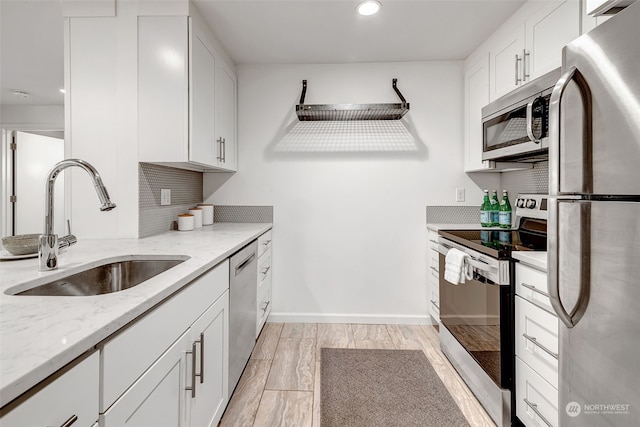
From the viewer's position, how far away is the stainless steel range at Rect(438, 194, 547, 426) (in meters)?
1.50

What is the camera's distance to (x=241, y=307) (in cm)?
184

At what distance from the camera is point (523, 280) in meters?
1.43

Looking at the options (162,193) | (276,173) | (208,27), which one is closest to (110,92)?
(162,193)

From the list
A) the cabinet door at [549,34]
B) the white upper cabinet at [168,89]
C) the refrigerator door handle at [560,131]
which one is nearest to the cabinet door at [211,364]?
the white upper cabinet at [168,89]

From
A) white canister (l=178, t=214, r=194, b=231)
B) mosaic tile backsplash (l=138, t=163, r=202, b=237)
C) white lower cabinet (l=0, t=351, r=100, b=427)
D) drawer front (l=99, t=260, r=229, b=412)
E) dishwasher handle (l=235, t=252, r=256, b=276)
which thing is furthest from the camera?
white canister (l=178, t=214, r=194, b=231)

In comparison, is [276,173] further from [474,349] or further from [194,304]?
[474,349]

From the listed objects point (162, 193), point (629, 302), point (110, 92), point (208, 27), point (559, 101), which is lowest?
point (629, 302)

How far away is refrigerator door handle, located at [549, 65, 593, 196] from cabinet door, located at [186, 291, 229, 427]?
4.29 feet

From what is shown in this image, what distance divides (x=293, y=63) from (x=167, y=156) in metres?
1.56

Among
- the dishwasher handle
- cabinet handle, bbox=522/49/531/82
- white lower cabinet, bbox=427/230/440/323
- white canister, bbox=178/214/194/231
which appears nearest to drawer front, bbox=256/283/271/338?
the dishwasher handle

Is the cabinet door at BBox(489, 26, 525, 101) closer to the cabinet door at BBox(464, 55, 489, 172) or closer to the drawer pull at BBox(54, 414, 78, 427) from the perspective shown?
the cabinet door at BBox(464, 55, 489, 172)

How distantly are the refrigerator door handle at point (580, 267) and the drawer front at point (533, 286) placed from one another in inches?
16.0

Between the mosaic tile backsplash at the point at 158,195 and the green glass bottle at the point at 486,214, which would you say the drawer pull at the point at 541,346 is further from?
the mosaic tile backsplash at the point at 158,195

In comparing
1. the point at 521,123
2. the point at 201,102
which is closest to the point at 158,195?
the point at 201,102
